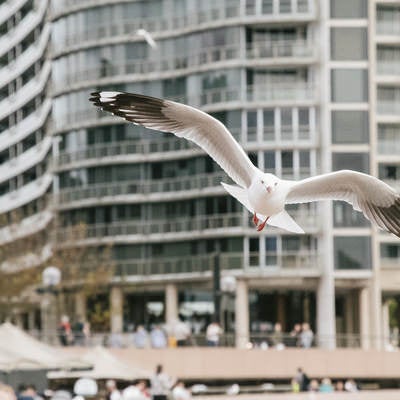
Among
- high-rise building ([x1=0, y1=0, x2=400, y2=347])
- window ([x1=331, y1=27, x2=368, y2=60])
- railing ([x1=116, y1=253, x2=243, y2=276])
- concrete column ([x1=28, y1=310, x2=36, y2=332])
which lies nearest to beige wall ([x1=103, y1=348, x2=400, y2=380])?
high-rise building ([x1=0, y1=0, x2=400, y2=347])

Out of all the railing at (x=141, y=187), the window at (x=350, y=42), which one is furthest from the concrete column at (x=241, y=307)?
the window at (x=350, y=42)

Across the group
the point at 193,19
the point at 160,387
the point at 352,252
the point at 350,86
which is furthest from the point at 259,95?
the point at 160,387

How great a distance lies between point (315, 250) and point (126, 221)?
1144 cm

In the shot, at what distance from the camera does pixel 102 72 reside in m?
93.0

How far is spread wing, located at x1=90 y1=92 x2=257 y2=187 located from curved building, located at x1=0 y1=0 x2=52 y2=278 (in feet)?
247

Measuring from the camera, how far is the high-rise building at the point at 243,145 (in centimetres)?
8750

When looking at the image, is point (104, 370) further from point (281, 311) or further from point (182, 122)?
point (281, 311)

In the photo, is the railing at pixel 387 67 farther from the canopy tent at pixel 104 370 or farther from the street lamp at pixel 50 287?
the canopy tent at pixel 104 370

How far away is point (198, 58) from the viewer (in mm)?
89875

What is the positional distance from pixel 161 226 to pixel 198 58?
9682mm

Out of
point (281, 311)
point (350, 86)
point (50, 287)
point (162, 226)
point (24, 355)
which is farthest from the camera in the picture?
point (162, 226)

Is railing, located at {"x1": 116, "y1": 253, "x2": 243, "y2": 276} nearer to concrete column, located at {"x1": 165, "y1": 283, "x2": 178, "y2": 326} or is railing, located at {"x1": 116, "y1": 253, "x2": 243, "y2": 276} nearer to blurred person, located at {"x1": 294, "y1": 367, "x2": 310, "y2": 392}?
concrete column, located at {"x1": 165, "y1": 283, "x2": 178, "y2": 326}

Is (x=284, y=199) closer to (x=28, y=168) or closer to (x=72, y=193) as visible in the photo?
(x=72, y=193)

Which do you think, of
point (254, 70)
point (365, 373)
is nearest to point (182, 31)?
point (254, 70)
